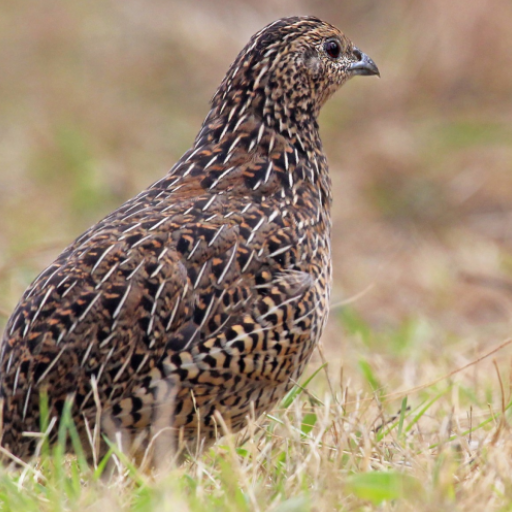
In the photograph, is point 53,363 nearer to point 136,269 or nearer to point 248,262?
point 136,269

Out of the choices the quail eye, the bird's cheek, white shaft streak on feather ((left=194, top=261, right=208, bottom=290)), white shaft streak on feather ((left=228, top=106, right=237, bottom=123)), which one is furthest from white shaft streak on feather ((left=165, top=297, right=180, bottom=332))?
the quail eye

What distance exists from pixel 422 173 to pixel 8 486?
7975 millimetres

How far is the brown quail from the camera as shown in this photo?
150 inches

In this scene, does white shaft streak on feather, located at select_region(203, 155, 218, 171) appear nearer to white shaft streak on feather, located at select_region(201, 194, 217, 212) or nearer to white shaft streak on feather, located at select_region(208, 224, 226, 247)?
white shaft streak on feather, located at select_region(201, 194, 217, 212)

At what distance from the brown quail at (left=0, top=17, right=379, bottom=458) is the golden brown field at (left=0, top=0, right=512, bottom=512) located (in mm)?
249

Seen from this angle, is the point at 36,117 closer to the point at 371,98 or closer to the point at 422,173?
the point at 371,98

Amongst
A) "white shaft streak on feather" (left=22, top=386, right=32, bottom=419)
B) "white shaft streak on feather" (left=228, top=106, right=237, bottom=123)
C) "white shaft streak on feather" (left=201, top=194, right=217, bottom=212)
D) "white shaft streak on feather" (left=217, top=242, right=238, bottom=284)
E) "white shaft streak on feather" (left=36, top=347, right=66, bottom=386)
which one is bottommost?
"white shaft streak on feather" (left=22, top=386, right=32, bottom=419)

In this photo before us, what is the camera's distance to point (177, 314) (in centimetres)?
389

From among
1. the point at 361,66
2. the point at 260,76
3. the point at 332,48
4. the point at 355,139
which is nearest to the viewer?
the point at 260,76

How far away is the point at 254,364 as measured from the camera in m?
3.98

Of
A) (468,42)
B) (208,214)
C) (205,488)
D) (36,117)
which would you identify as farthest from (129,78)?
(205,488)

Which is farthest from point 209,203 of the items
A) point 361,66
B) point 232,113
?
point 361,66

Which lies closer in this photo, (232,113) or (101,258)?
(101,258)

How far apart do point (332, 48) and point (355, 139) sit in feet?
22.3
